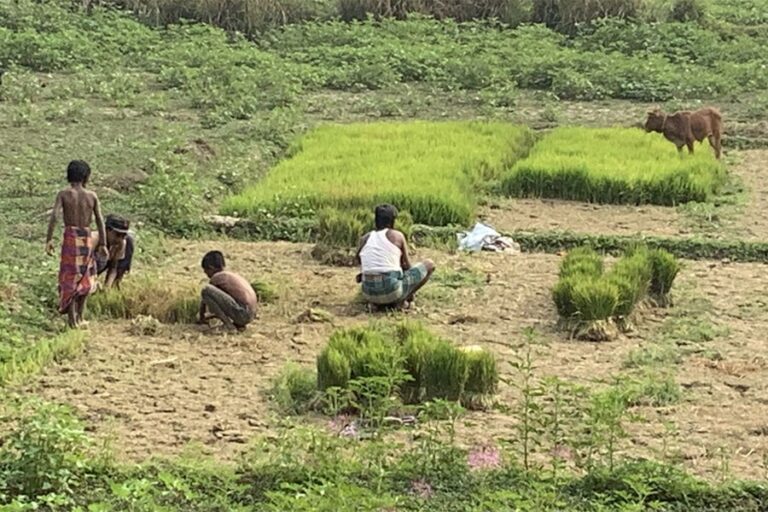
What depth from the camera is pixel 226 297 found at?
8.52 meters

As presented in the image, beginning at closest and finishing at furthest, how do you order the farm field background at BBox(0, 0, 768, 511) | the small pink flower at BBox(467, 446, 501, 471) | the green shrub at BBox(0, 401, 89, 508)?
the green shrub at BBox(0, 401, 89, 508), the farm field background at BBox(0, 0, 768, 511), the small pink flower at BBox(467, 446, 501, 471)

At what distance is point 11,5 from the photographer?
22.0 meters

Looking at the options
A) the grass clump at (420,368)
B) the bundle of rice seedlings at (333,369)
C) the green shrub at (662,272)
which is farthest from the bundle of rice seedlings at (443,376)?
the green shrub at (662,272)

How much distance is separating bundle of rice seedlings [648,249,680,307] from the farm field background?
110 mm

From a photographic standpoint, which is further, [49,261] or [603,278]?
[49,261]

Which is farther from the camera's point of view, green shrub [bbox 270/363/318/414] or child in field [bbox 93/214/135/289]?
child in field [bbox 93/214/135/289]

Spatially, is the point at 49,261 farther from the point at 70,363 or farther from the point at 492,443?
the point at 492,443

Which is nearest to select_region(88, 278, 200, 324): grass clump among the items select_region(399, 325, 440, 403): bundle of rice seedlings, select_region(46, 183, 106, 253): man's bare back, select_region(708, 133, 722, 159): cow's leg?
select_region(46, 183, 106, 253): man's bare back

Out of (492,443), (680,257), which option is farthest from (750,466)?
(680,257)

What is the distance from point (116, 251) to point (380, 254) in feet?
5.65

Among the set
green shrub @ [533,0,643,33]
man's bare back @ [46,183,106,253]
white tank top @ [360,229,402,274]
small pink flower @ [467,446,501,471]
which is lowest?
small pink flower @ [467,446,501,471]

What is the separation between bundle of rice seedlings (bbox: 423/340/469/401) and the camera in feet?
23.2

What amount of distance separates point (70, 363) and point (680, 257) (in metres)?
5.09

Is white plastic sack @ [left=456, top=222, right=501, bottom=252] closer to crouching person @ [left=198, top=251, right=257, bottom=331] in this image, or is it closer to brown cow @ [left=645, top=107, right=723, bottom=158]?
crouching person @ [left=198, top=251, right=257, bottom=331]
